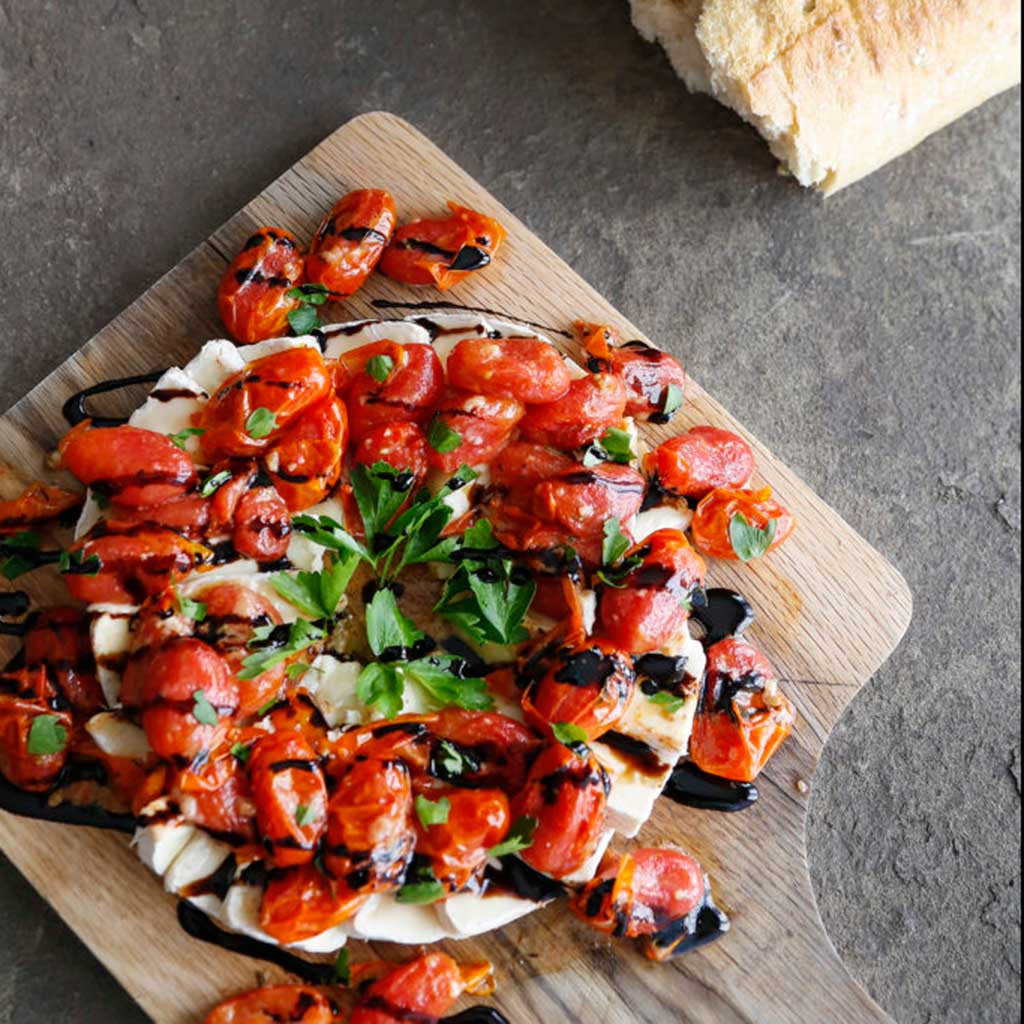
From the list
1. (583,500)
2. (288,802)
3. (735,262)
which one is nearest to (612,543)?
(583,500)

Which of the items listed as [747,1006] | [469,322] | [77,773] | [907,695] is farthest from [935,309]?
[77,773]

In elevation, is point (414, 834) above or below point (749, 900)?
above

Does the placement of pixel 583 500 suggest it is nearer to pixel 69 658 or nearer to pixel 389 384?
pixel 389 384

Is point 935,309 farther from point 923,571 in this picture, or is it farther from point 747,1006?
point 747,1006

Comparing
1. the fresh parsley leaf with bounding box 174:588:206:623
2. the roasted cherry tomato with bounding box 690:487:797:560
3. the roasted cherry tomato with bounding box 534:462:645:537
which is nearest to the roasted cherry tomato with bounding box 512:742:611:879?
the roasted cherry tomato with bounding box 534:462:645:537

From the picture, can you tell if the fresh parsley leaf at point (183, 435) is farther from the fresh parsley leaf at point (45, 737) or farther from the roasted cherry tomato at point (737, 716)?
the roasted cherry tomato at point (737, 716)

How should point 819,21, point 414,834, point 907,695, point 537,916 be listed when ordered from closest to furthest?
point 414,834 < point 537,916 < point 819,21 < point 907,695

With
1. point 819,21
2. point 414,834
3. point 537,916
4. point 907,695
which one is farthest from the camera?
point 907,695
